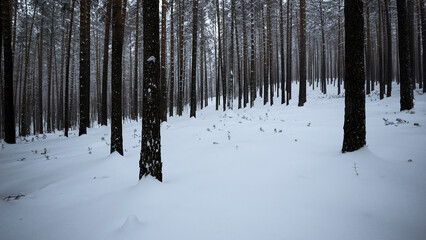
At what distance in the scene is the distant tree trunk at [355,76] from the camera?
4227 mm

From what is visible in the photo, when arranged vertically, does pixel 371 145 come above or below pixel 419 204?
above

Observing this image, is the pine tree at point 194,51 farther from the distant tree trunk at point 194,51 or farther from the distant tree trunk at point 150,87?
the distant tree trunk at point 150,87

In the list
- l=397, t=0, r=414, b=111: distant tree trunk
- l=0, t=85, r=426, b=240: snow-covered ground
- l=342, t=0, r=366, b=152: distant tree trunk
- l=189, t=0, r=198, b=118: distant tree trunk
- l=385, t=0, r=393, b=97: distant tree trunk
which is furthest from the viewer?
l=385, t=0, r=393, b=97: distant tree trunk

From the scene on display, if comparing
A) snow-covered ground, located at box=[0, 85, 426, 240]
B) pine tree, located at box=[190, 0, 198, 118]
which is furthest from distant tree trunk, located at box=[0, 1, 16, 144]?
pine tree, located at box=[190, 0, 198, 118]

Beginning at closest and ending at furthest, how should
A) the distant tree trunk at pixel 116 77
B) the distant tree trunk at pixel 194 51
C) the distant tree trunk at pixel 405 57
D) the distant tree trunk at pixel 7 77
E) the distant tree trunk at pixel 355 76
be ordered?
the distant tree trunk at pixel 355 76 → the distant tree trunk at pixel 116 77 → the distant tree trunk at pixel 405 57 → the distant tree trunk at pixel 7 77 → the distant tree trunk at pixel 194 51

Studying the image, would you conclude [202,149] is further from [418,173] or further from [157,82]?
[418,173]

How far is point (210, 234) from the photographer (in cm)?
238

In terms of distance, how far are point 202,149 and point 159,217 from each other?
340 centimetres

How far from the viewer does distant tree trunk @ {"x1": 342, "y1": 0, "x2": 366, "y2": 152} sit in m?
4.23

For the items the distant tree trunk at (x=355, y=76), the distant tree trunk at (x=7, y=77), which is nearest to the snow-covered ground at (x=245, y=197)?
the distant tree trunk at (x=355, y=76)

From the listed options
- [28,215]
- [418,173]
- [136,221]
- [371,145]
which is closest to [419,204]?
[418,173]

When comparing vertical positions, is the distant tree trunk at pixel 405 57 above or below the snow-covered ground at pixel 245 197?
above

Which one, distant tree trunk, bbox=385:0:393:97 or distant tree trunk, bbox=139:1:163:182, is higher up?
distant tree trunk, bbox=385:0:393:97

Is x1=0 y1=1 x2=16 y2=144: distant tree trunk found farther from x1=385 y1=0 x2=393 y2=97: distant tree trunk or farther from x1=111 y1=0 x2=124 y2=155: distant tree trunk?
x1=385 y1=0 x2=393 y2=97: distant tree trunk
